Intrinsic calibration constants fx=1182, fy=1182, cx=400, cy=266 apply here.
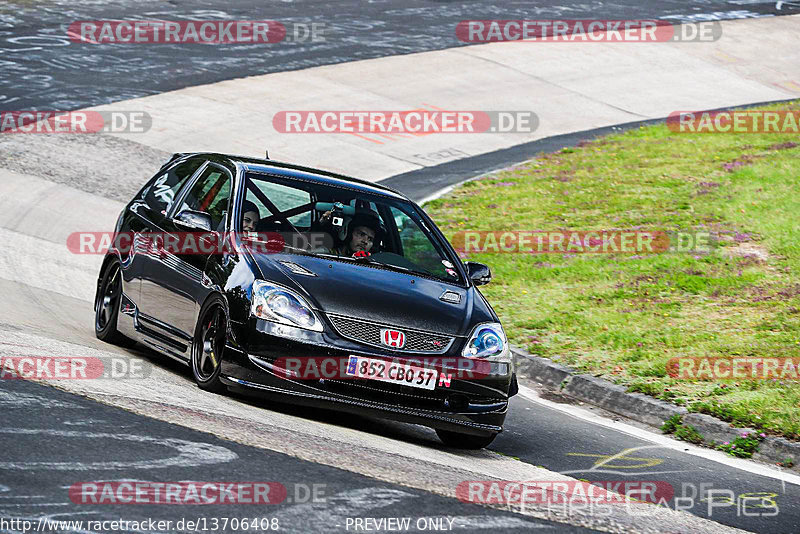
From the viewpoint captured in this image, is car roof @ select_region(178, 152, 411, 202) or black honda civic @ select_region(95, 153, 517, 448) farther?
car roof @ select_region(178, 152, 411, 202)

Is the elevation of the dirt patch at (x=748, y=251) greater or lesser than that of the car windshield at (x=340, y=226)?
lesser

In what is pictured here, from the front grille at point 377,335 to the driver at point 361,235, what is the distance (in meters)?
1.09

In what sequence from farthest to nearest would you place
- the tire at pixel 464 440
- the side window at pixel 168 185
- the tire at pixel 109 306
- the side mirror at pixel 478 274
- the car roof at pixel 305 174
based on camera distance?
the tire at pixel 109 306 < the side window at pixel 168 185 < the car roof at pixel 305 174 < the side mirror at pixel 478 274 < the tire at pixel 464 440

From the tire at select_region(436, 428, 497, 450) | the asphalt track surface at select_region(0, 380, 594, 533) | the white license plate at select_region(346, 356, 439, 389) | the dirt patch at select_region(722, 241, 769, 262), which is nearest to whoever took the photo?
the asphalt track surface at select_region(0, 380, 594, 533)

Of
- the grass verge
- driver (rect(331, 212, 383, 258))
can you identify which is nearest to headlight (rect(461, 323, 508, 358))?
driver (rect(331, 212, 383, 258))

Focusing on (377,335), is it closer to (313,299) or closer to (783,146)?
(313,299)

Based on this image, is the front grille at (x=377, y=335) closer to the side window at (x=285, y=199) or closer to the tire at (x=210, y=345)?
the tire at (x=210, y=345)

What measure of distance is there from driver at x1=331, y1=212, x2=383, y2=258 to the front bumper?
1228mm

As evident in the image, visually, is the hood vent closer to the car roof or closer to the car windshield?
the car windshield

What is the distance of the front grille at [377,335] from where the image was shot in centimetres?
733

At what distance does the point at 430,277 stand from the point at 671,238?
23.6 feet

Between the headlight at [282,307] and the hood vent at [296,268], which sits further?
the hood vent at [296,268]

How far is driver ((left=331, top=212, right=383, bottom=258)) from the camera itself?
→ 845 cm

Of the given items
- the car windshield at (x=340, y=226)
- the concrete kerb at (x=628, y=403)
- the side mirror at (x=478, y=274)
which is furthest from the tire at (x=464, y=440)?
the concrete kerb at (x=628, y=403)
